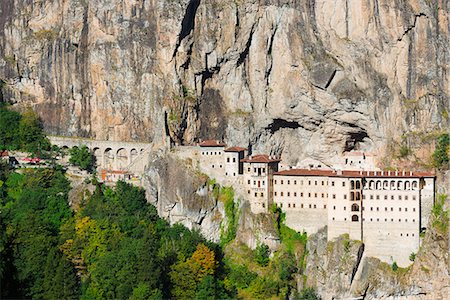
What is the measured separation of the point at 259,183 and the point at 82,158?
18.3 metres

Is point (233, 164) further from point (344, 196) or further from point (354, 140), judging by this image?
point (354, 140)

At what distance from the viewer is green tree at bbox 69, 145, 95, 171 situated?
3615 inches

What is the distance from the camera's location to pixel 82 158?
9206 cm

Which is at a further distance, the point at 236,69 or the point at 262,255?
the point at 236,69

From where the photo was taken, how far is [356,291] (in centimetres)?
7875

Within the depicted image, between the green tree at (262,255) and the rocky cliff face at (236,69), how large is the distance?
35.4 feet

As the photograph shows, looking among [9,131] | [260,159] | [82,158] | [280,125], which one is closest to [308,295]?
[260,159]

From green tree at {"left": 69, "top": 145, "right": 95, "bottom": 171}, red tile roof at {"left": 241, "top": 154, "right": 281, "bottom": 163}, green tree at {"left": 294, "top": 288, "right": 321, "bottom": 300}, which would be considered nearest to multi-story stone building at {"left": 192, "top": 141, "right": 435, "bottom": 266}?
red tile roof at {"left": 241, "top": 154, "right": 281, "bottom": 163}

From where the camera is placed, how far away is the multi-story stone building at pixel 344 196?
78.0 m

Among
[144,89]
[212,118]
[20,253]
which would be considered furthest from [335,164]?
[20,253]

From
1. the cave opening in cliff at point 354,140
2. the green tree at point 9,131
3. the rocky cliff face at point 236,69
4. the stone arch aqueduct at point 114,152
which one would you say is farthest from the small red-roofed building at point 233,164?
the green tree at point 9,131

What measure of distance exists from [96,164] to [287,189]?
19.9 metres

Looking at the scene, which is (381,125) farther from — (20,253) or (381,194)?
(20,253)

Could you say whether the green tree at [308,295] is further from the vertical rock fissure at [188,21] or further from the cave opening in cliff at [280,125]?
the vertical rock fissure at [188,21]
